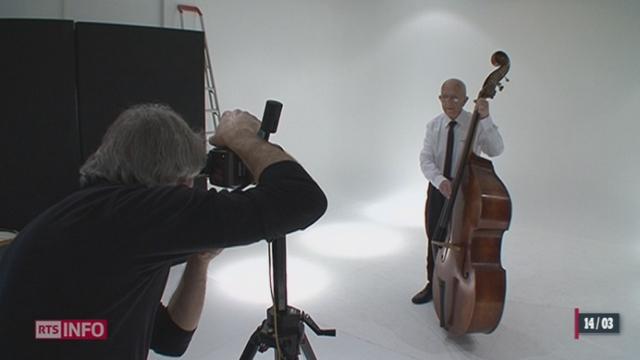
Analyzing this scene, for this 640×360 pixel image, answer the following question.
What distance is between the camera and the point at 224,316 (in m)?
2.68

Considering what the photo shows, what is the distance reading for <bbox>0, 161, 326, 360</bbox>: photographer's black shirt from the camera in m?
0.75

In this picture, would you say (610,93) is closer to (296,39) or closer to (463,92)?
(463,92)

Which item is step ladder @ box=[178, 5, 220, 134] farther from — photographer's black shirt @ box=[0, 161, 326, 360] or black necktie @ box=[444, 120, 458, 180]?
photographer's black shirt @ box=[0, 161, 326, 360]

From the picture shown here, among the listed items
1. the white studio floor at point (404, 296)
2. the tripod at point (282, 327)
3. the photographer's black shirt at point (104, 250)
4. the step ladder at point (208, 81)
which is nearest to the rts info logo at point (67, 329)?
the photographer's black shirt at point (104, 250)

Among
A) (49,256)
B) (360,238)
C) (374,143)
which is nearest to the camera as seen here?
(49,256)

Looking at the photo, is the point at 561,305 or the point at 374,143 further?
the point at 374,143

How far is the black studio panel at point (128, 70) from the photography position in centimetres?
301

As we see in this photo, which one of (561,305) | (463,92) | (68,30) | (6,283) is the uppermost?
(68,30)

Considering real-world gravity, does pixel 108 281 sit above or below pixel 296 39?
below

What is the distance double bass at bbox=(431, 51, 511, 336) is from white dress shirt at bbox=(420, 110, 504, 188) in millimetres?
259

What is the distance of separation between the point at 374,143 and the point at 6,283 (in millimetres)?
5205

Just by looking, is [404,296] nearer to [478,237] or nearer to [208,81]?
[478,237]

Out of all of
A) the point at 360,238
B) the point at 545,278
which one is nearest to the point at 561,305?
the point at 545,278

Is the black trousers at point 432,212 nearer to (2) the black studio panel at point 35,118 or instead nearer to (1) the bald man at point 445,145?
(1) the bald man at point 445,145
